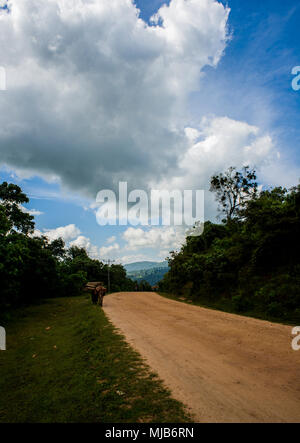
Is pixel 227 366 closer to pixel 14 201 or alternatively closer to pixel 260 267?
pixel 260 267

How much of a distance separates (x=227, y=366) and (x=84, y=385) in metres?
3.44

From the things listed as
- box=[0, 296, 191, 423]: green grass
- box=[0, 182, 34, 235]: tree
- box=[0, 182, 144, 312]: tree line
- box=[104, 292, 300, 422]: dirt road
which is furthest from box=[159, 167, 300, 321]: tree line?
box=[0, 182, 34, 235]: tree

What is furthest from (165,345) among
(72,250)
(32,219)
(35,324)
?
(72,250)

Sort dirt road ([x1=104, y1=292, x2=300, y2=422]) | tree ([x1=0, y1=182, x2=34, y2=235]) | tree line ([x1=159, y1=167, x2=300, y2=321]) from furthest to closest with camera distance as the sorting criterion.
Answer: tree ([x1=0, y1=182, x2=34, y2=235]) → tree line ([x1=159, y1=167, x2=300, y2=321]) → dirt road ([x1=104, y1=292, x2=300, y2=422])

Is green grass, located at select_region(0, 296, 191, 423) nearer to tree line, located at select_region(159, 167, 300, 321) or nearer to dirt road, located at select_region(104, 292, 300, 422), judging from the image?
dirt road, located at select_region(104, 292, 300, 422)

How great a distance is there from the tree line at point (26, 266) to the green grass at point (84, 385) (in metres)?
5.29

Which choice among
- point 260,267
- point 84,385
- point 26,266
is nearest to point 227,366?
point 84,385

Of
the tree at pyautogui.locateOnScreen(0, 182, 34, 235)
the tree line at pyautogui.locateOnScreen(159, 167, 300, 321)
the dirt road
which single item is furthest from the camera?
the tree at pyautogui.locateOnScreen(0, 182, 34, 235)

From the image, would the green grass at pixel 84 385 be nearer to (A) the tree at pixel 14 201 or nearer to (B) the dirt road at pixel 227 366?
(B) the dirt road at pixel 227 366

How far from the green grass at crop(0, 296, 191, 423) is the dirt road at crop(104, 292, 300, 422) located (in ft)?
1.58

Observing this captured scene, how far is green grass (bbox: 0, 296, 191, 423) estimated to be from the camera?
13.2ft

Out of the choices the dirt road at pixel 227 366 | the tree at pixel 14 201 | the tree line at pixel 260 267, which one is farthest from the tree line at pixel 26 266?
the tree line at pixel 260 267

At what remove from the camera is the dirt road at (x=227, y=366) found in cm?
397

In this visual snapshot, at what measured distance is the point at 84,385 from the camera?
205 inches
